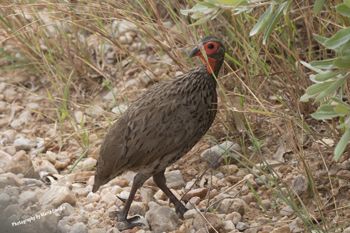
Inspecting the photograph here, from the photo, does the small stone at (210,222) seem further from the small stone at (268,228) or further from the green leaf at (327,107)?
the green leaf at (327,107)

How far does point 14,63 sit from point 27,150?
1655mm

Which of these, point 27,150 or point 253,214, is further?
point 27,150

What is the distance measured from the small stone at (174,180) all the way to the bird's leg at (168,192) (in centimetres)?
22

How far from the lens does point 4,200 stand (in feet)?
10.6

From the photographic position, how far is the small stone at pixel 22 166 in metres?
3.76

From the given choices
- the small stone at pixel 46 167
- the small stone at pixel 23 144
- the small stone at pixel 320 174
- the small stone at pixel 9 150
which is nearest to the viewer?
the small stone at pixel 320 174

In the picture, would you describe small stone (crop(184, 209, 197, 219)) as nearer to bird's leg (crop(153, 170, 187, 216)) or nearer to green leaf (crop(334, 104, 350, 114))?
bird's leg (crop(153, 170, 187, 216))

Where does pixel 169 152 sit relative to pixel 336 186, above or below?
above

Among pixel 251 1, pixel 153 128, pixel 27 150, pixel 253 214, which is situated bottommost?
pixel 253 214

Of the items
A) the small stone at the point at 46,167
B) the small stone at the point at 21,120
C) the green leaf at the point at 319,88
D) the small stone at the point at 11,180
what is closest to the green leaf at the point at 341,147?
the green leaf at the point at 319,88

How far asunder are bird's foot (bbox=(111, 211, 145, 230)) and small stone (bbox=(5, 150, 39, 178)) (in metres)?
0.96

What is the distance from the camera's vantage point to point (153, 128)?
3.08m

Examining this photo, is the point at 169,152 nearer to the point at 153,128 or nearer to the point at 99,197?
the point at 153,128

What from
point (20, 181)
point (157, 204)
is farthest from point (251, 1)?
point (20, 181)
